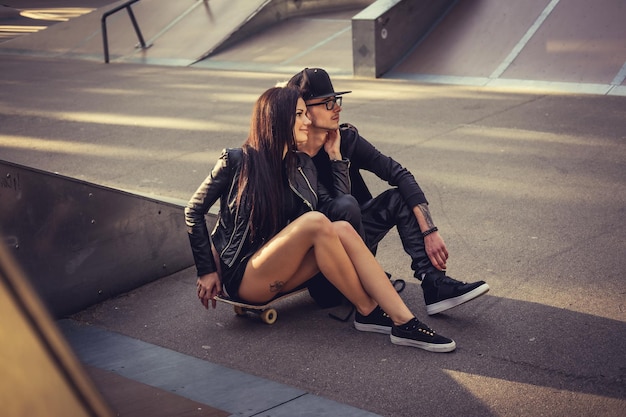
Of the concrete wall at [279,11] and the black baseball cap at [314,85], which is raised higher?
the black baseball cap at [314,85]

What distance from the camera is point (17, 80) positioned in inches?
527

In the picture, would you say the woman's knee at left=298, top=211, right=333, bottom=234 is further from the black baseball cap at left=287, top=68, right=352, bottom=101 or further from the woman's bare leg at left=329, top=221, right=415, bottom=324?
the black baseball cap at left=287, top=68, right=352, bottom=101

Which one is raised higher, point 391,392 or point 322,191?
point 322,191

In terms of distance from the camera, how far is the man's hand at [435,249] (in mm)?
4188

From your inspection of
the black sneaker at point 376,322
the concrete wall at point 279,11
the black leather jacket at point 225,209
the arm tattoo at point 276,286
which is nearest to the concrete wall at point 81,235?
the black leather jacket at point 225,209

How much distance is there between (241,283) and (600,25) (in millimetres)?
8298

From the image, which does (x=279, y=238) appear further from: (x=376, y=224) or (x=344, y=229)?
(x=376, y=224)

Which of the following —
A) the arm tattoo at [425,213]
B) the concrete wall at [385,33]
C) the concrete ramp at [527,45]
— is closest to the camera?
the arm tattoo at [425,213]

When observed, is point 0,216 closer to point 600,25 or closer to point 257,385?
point 257,385

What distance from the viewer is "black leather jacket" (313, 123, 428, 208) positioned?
14.2ft

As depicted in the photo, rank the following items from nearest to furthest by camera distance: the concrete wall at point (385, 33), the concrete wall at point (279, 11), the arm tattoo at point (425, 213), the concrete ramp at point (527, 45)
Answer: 1. the arm tattoo at point (425, 213)
2. the concrete ramp at point (527, 45)
3. the concrete wall at point (385, 33)
4. the concrete wall at point (279, 11)

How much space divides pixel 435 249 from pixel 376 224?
0.36 m

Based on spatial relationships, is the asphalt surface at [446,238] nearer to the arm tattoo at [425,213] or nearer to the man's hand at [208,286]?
the man's hand at [208,286]

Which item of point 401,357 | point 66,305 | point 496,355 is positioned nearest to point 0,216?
point 66,305
